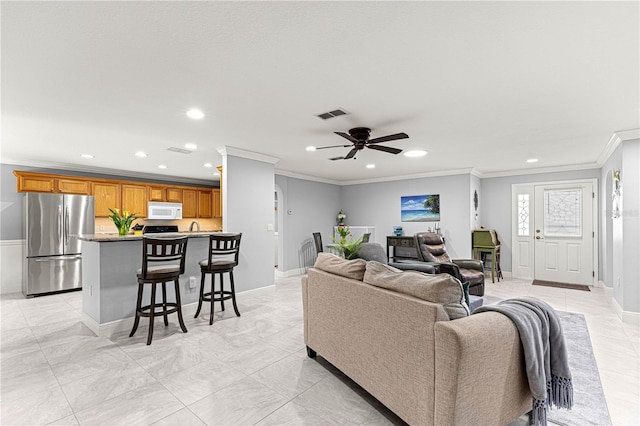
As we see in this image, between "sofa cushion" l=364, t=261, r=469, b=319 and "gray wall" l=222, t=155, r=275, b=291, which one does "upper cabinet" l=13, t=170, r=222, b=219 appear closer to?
"gray wall" l=222, t=155, r=275, b=291

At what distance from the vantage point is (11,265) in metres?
5.40

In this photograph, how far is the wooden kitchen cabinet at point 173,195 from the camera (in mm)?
7266

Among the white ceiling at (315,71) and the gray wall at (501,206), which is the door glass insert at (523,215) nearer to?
the gray wall at (501,206)

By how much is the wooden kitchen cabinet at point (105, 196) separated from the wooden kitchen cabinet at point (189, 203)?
1414mm

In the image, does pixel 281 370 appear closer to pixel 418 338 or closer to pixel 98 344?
pixel 418 338

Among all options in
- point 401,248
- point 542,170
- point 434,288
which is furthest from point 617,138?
point 401,248

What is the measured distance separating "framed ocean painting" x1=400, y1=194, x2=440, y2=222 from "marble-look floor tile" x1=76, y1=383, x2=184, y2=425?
600cm

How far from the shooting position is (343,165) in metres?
6.05

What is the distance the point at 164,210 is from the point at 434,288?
22.3 ft

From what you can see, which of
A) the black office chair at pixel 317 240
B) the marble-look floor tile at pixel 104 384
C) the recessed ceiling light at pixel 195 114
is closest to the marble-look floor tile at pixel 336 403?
the marble-look floor tile at pixel 104 384

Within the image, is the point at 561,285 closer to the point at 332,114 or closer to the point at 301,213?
the point at 301,213

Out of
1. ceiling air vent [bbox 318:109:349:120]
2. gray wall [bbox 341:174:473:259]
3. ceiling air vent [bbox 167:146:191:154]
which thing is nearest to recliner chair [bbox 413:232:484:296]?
gray wall [bbox 341:174:473:259]

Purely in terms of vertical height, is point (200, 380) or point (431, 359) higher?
point (431, 359)

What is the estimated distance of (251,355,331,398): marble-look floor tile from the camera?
90.3 inches
